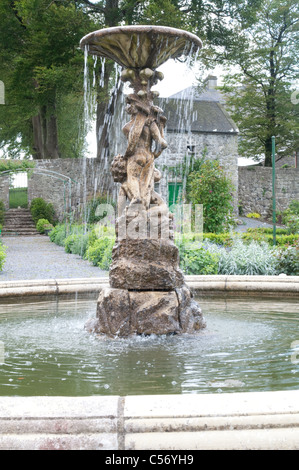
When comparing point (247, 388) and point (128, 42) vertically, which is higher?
point (128, 42)

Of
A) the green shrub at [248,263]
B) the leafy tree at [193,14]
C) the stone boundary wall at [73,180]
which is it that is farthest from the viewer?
the stone boundary wall at [73,180]

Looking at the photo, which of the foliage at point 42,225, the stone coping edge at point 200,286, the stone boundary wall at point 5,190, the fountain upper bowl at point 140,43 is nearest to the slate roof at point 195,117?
the foliage at point 42,225

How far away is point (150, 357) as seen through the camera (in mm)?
4367

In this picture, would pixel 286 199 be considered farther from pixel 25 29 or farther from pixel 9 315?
pixel 9 315

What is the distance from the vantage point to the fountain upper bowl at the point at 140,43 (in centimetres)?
520

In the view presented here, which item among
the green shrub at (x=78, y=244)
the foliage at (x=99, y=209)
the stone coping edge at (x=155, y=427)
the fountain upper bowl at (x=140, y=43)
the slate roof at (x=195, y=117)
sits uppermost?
the slate roof at (x=195, y=117)

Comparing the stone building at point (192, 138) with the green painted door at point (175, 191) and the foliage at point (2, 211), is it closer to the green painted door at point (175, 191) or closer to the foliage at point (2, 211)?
the green painted door at point (175, 191)

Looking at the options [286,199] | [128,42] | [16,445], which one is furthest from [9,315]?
[286,199]

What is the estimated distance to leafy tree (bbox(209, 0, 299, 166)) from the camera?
27312 millimetres

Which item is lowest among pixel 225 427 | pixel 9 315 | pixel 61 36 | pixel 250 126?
pixel 9 315

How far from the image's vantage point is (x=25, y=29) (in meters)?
23.4

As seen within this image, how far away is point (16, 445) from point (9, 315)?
424cm

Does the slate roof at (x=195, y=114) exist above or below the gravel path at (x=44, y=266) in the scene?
above

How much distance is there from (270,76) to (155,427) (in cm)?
2788
